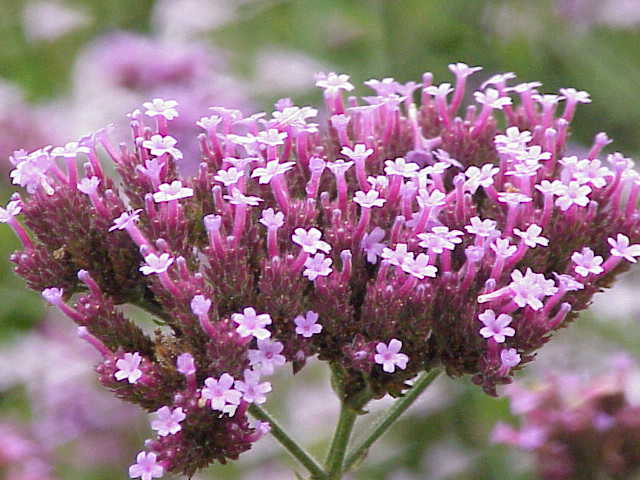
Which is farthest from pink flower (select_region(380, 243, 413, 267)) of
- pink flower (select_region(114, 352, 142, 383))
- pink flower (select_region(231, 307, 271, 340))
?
pink flower (select_region(114, 352, 142, 383))

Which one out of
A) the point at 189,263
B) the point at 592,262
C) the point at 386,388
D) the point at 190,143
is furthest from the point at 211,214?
the point at 190,143

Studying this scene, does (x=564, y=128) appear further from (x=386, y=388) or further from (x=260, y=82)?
(x=260, y=82)

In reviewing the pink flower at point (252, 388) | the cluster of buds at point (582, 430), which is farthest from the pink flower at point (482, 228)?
the cluster of buds at point (582, 430)

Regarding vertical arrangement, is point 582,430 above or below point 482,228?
below

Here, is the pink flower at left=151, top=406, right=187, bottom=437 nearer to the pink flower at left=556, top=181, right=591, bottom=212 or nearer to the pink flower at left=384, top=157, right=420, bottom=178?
the pink flower at left=384, top=157, right=420, bottom=178

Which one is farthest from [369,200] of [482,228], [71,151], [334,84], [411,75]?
[411,75]

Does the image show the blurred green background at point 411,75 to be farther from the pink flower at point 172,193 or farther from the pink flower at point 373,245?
the pink flower at point 172,193

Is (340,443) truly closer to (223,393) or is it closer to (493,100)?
(223,393)
